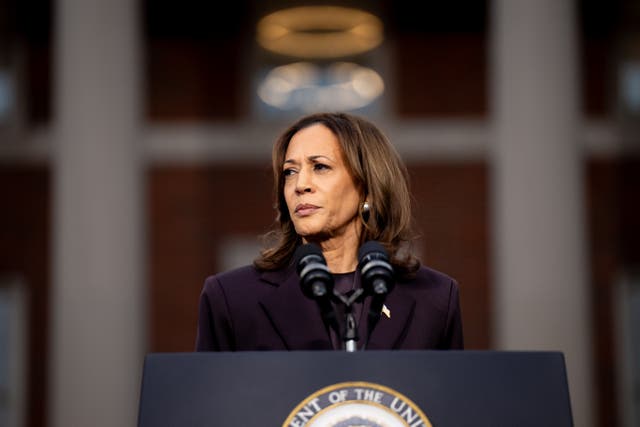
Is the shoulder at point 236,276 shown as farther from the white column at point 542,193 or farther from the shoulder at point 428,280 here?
the white column at point 542,193

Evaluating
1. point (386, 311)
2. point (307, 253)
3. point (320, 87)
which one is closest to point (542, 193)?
point (320, 87)

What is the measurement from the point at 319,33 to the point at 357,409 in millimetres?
9535

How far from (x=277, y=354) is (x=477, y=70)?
9557 millimetres

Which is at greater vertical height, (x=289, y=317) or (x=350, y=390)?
(x=289, y=317)

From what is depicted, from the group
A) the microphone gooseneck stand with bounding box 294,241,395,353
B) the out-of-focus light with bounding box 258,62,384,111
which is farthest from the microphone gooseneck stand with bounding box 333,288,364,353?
the out-of-focus light with bounding box 258,62,384,111

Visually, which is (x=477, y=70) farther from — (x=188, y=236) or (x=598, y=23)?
(x=188, y=236)

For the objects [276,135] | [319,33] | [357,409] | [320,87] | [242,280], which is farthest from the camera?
[320,87]

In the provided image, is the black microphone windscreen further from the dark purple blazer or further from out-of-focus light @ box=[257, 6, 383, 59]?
out-of-focus light @ box=[257, 6, 383, 59]

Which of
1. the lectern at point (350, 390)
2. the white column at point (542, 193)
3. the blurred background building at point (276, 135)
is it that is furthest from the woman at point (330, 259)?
the blurred background building at point (276, 135)

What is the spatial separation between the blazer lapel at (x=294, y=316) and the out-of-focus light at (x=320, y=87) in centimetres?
876

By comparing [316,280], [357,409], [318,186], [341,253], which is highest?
[318,186]

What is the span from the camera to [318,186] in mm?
2600

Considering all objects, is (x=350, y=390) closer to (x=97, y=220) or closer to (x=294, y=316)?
(x=294, y=316)

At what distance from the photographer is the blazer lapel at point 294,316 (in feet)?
8.29
